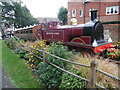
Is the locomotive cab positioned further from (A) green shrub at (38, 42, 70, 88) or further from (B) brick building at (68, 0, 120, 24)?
(B) brick building at (68, 0, 120, 24)

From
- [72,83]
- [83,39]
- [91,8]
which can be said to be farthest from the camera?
[91,8]

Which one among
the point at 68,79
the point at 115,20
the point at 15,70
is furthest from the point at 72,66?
the point at 115,20

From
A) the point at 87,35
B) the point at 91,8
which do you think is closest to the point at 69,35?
the point at 87,35

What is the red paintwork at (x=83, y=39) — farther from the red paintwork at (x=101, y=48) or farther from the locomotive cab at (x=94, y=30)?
Answer: the red paintwork at (x=101, y=48)

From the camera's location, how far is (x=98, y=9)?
17375 millimetres

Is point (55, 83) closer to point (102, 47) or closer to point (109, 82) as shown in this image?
point (109, 82)

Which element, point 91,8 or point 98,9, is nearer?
point 98,9

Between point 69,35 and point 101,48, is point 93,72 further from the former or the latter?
point 69,35

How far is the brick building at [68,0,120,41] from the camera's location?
15.4 meters

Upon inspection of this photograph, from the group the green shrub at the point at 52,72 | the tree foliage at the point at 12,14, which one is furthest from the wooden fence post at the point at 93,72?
the tree foliage at the point at 12,14

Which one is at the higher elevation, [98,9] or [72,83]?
[98,9]

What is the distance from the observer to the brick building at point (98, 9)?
15438mm

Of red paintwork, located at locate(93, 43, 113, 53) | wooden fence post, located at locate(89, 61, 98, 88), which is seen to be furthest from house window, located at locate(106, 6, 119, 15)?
wooden fence post, located at locate(89, 61, 98, 88)

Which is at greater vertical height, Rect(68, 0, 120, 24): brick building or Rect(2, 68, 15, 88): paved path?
Rect(68, 0, 120, 24): brick building
